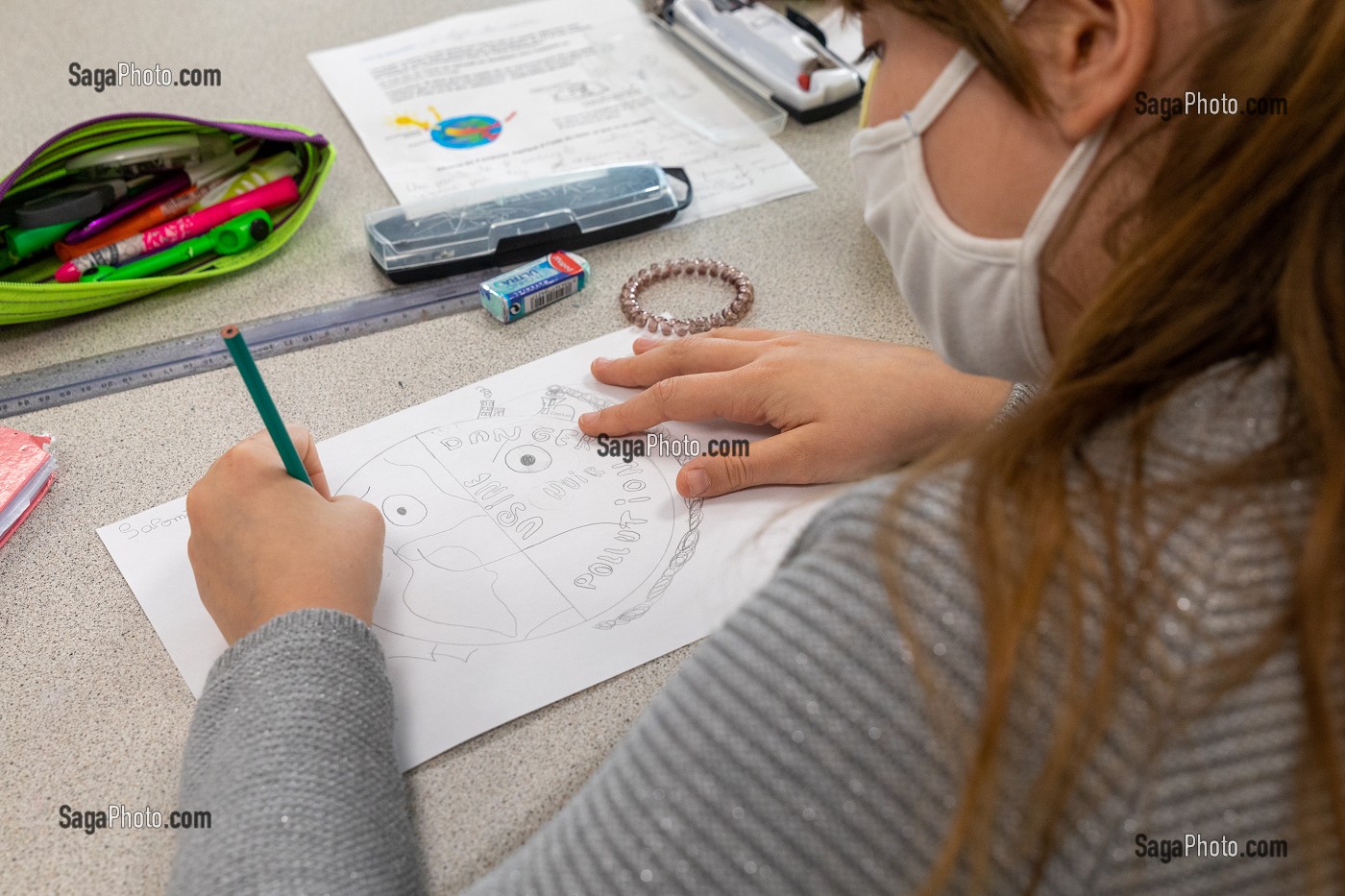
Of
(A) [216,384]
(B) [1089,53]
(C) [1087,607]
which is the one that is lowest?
(A) [216,384]

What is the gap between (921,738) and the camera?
1.07 feet

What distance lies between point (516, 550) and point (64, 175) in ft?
1.65

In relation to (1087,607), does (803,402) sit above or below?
below

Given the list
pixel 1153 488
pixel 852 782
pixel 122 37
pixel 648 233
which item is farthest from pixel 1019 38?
pixel 122 37

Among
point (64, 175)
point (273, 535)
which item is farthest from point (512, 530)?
point (64, 175)

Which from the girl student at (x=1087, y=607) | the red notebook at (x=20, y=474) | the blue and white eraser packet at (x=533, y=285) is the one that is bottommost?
the red notebook at (x=20, y=474)

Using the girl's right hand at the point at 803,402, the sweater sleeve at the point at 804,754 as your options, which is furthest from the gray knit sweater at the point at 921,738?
the girl's right hand at the point at 803,402

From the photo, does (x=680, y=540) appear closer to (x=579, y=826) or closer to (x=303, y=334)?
(x=579, y=826)

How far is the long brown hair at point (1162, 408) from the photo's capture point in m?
0.31

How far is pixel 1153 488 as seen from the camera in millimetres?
329

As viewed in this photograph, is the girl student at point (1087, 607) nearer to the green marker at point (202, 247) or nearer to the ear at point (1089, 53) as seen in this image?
the ear at point (1089, 53)

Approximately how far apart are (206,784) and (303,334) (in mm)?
383

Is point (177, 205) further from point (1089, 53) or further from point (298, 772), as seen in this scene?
point (1089, 53)

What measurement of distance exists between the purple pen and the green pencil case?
Answer: 1.2 inches
